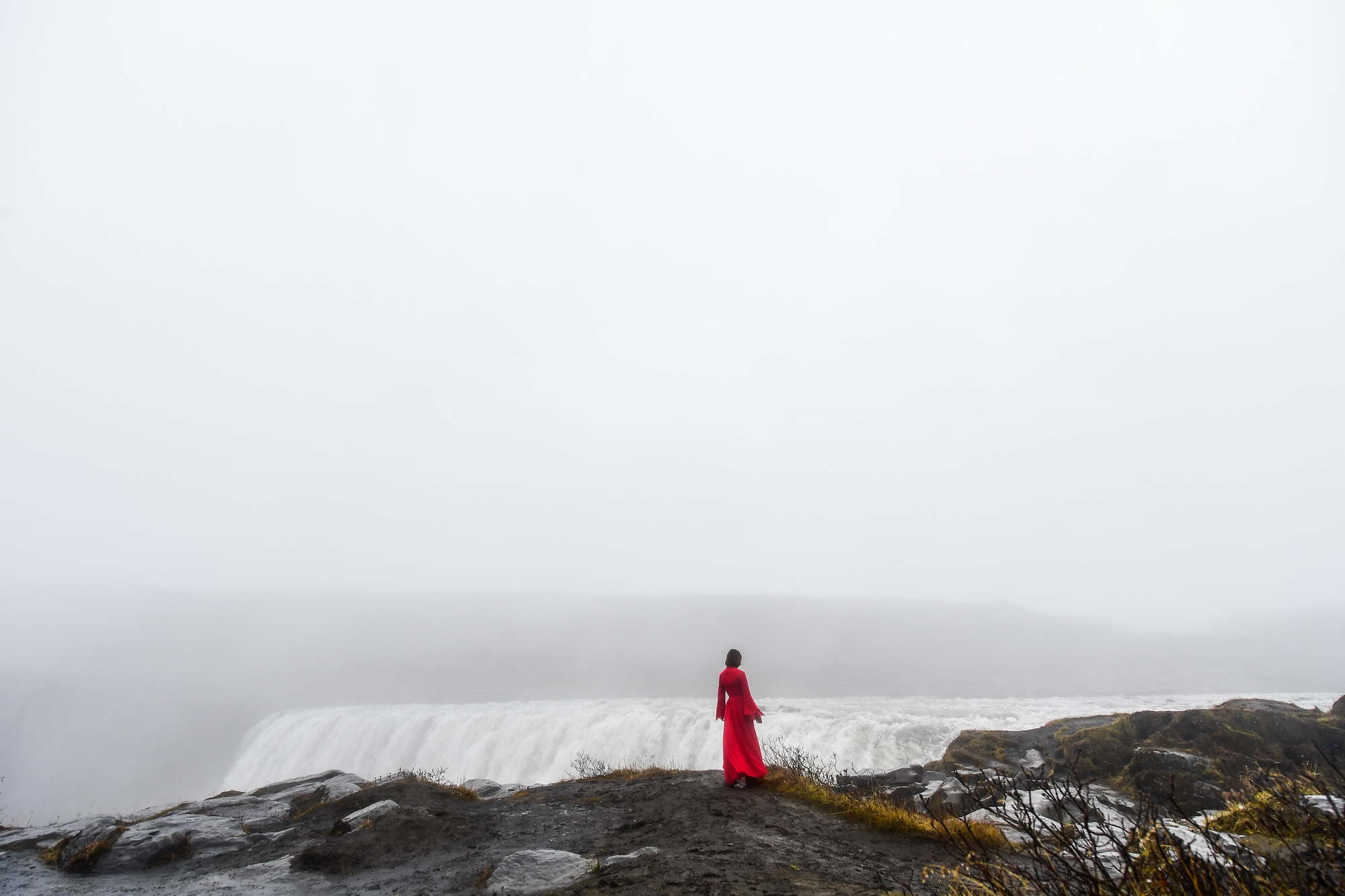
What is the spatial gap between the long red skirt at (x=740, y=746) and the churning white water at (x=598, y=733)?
573 inches

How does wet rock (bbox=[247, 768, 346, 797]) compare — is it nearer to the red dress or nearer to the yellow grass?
the red dress

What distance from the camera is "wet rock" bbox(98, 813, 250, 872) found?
329 inches

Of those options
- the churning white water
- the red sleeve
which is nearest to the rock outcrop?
the red sleeve

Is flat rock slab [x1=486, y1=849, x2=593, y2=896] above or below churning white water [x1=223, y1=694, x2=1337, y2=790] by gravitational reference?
above

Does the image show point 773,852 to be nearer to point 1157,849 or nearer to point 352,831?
point 1157,849

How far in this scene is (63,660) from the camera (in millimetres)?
68125

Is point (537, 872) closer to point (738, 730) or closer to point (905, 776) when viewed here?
point (738, 730)

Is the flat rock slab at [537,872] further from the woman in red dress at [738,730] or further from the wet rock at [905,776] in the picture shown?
the wet rock at [905,776]

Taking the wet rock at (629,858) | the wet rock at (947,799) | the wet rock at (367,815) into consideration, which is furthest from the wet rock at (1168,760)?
the wet rock at (367,815)

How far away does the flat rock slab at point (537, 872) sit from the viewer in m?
5.55

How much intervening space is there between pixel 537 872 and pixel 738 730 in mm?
4537

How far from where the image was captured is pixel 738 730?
9.63 m

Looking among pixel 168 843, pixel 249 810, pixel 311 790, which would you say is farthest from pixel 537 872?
pixel 311 790

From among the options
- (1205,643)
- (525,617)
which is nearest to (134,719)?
(525,617)
